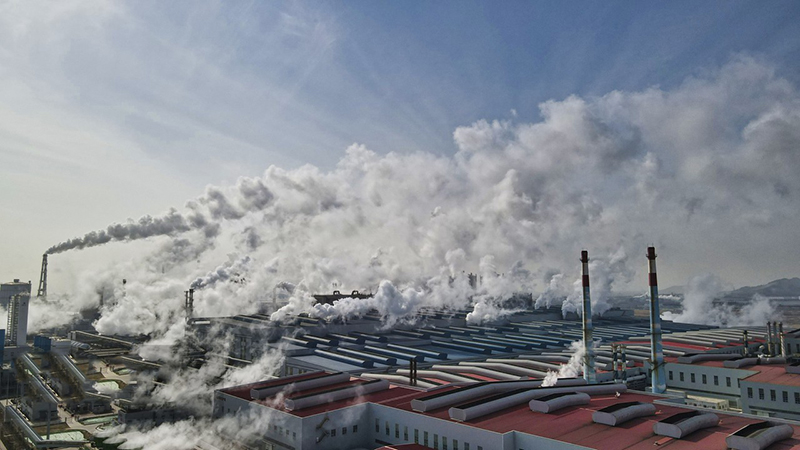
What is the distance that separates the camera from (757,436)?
69.3 ft

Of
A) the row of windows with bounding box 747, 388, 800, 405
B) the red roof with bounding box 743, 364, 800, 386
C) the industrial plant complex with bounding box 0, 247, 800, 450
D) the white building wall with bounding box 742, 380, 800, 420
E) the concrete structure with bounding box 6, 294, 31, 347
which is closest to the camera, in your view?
the industrial plant complex with bounding box 0, 247, 800, 450

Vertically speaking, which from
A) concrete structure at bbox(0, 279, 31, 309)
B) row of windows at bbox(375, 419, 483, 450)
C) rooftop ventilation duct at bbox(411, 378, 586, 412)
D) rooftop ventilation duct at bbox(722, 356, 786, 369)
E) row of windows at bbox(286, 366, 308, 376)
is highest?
concrete structure at bbox(0, 279, 31, 309)

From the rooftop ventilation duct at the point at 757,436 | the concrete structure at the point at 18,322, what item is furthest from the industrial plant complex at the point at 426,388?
the concrete structure at the point at 18,322

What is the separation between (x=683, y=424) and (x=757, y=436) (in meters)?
2.82

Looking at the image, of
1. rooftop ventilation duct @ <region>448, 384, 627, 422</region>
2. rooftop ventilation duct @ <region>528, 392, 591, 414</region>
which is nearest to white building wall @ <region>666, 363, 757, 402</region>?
rooftop ventilation duct @ <region>448, 384, 627, 422</region>

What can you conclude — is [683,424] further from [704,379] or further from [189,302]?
[189,302]

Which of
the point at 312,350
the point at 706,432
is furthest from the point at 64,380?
the point at 706,432

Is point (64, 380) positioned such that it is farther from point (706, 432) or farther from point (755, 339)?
point (755, 339)

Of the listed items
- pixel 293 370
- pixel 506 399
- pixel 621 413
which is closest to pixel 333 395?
pixel 506 399

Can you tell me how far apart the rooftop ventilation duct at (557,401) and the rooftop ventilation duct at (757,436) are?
8.15m

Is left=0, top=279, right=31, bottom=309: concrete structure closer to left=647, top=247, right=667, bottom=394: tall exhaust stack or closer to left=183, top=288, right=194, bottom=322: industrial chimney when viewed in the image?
left=183, top=288, right=194, bottom=322: industrial chimney

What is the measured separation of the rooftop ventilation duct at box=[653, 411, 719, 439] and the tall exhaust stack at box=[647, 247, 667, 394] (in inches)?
660

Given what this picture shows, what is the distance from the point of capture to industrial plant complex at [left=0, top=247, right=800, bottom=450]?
25.2 meters

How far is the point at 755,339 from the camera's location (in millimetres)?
65000
